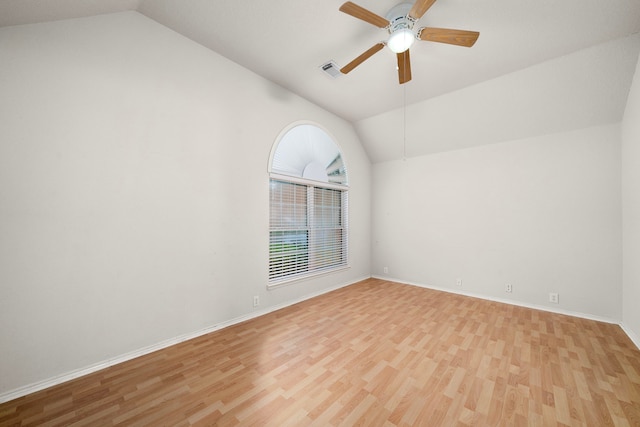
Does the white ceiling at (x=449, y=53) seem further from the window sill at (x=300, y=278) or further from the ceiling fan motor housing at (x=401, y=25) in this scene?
the window sill at (x=300, y=278)

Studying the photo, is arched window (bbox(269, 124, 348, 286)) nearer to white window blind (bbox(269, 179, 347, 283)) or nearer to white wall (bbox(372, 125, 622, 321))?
white window blind (bbox(269, 179, 347, 283))

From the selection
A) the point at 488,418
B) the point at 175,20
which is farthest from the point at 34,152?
the point at 488,418

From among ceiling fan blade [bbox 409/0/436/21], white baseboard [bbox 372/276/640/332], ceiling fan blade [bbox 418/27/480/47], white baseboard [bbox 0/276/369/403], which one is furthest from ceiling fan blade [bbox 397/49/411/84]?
white baseboard [bbox 372/276/640/332]

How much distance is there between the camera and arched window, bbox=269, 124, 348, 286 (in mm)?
3566

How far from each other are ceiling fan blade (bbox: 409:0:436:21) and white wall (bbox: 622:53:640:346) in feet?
8.36

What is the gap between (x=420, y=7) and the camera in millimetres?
1843

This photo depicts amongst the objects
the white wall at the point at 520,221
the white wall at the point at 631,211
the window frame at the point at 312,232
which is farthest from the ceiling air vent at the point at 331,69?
the white wall at the point at 631,211

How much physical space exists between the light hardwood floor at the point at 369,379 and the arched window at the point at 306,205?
42.5 inches

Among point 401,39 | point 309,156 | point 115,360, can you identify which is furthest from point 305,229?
point 401,39

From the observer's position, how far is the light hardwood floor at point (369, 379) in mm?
1558

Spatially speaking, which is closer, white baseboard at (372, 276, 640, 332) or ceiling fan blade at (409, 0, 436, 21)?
ceiling fan blade at (409, 0, 436, 21)

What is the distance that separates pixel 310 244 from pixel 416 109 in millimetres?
2979

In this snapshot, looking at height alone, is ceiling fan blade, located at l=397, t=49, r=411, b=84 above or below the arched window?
above

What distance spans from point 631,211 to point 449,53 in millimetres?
2759
